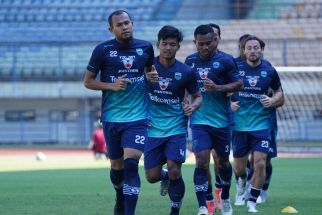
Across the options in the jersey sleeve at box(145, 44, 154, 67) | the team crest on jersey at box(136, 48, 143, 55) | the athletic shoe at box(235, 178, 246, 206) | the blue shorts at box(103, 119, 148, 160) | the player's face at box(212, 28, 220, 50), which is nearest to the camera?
the blue shorts at box(103, 119, 148, 160)

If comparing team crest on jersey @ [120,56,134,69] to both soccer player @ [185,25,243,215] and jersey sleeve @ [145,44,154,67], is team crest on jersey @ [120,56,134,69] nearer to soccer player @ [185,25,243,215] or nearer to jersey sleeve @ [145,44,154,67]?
jersey sleeve @ [145,44,154,67]

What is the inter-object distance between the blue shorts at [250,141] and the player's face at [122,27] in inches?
123

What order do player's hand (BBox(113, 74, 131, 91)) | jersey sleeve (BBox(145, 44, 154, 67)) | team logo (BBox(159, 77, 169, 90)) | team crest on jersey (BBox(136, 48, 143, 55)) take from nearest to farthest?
player's hand (BBox(113, 74, 131, 91)), team crest on jersey (BBox(136, 48, 143, 55)), jersey sleeve (BBox(145, 44, 154, 67)), team logo (BBox(159, 77, 169, 90))

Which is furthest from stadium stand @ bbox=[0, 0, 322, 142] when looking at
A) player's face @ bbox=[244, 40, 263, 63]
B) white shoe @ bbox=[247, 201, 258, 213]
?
white shoe @ bbox=[247, 201, 258, 213]

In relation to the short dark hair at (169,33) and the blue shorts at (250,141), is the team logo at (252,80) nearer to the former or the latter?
the blue shorts at (250,141)

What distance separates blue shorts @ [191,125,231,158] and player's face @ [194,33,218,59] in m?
0.92

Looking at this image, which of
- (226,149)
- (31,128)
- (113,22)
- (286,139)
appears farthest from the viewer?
(31,128)

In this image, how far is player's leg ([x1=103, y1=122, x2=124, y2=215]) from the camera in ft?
36.9

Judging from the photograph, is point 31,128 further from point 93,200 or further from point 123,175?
point 123,175

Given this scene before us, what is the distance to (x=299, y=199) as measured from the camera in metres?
15.0

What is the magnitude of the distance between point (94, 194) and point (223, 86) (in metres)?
4.49

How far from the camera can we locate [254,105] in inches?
539

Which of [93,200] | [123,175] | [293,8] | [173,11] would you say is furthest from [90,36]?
[123,175]

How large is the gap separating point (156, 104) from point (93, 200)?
3.27 m
